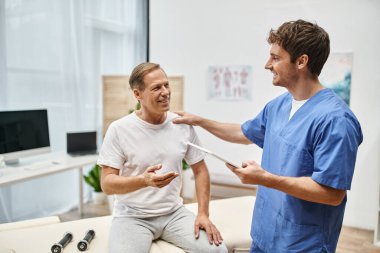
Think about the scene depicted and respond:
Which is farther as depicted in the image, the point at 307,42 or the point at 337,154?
the point at 307,42

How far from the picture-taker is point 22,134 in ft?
9.07

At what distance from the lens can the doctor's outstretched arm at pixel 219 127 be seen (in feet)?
6.02

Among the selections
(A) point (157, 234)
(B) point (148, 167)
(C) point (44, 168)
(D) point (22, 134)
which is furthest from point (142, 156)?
(D) point (22, 134)

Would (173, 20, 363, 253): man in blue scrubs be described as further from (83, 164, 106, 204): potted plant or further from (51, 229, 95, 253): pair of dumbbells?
(83, 164, 106, 204): potted plant

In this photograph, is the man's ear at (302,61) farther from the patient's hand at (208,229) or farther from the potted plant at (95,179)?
the potted plant at (95,179)

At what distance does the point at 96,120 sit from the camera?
13.5 ft

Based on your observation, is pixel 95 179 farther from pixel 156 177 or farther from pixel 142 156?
pixel 156 177

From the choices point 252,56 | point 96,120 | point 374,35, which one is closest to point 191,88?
point 252,56

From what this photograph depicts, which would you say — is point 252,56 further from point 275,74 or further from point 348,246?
point 275,74

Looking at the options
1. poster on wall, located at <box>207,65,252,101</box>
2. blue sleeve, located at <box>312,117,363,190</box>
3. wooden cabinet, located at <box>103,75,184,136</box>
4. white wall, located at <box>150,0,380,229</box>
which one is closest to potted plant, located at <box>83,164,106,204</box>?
wooden cabinet, located at <box>103,75,184,136</box>

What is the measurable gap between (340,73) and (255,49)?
915 mm

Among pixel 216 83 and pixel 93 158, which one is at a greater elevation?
pixel 216 83

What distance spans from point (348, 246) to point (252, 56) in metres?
2.11

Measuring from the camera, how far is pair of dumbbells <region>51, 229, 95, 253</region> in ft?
5.09
